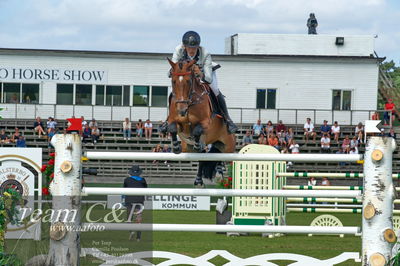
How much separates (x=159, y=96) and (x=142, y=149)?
634cm

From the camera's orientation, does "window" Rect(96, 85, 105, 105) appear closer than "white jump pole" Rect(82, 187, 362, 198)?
No

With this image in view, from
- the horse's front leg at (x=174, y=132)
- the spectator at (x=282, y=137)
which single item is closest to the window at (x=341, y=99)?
the spectator at (x=282, y=137)

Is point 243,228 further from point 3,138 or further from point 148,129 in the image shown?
point 148,129

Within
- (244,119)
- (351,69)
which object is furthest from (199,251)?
(351,69)

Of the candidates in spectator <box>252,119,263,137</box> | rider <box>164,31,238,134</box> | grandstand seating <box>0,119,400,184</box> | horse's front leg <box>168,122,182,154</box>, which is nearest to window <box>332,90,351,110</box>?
grandstand seating <box>0,119,400,184</box>

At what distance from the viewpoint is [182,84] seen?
8.11 meters

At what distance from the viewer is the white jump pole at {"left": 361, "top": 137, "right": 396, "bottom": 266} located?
20.7ft

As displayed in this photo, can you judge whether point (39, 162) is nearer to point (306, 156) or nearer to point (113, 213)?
point (113, 213)

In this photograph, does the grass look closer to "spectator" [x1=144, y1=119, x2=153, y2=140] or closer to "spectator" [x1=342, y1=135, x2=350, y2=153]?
"spectator" [x1=342, y1=135, x2=350, y2=153]

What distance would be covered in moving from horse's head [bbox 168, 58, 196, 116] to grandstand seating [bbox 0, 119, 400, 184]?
71.2 ft

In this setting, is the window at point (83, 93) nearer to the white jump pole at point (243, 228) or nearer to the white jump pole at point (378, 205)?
the white jump pole at point (243, 228)

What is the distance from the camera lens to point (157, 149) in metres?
31.7

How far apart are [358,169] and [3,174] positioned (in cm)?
2043

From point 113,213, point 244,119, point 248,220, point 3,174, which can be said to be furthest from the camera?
point 244,119
